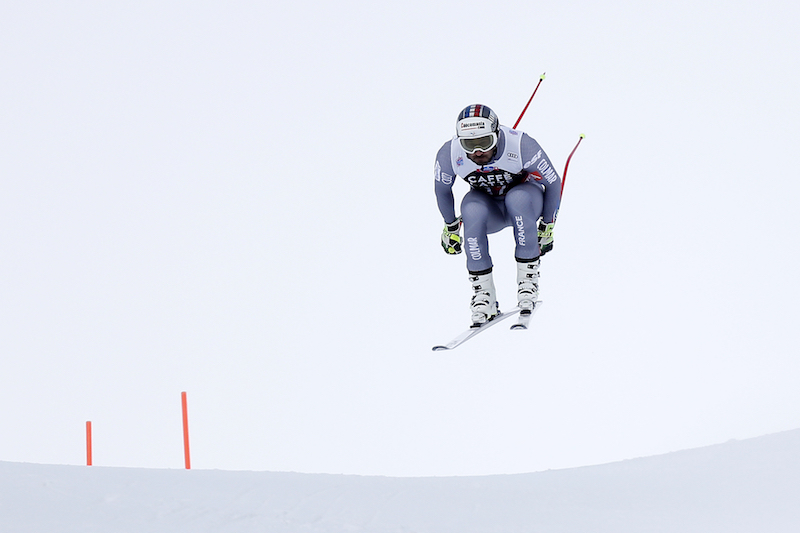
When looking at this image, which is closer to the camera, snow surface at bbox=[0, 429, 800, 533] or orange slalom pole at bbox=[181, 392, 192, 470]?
snow surface at bbox=[0, 429, 800, 533]

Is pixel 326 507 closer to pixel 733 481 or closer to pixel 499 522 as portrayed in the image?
pixel 499 522

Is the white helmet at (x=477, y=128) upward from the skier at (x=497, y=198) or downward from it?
upward

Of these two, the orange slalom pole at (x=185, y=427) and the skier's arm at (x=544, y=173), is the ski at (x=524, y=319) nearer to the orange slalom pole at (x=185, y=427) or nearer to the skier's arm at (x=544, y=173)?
the skier's arm at (x=544, y=173)

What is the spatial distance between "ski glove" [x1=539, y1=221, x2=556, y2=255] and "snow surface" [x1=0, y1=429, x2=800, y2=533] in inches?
126

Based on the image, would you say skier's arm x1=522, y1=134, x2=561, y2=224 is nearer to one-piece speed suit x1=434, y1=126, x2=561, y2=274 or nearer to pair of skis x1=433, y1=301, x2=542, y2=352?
one-piece speed suit x1=434, y1=126, x2=561, y2=274

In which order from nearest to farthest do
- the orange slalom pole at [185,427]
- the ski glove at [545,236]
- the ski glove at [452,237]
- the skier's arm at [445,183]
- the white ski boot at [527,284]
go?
1. the orange slalom pole at [185,427]
2. the skier's arm at [445,183]
3. the white ski boot at [527,284]
4. the ski glove at [545,236]
5. the ski glove at [452,237]

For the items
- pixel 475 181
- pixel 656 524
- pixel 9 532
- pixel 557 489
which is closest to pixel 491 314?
pixel 475 181

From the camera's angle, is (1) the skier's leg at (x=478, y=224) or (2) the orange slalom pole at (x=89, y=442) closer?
(2) the orange slalom pole at (x=89, y=442)

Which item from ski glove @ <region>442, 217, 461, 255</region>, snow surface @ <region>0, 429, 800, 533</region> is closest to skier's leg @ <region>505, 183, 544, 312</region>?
ski glove @ <region>442, 217, 461, 255</region>

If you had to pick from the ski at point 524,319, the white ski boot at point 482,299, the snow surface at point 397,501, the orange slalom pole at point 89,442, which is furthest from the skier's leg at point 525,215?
the orange slalom pole at point 89,442

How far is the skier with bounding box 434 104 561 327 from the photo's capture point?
7512mm

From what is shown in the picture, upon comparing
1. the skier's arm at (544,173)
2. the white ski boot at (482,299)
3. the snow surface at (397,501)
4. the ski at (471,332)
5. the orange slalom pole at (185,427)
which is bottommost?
the snow surface at (397,501)

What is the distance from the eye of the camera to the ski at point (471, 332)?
7195 mm

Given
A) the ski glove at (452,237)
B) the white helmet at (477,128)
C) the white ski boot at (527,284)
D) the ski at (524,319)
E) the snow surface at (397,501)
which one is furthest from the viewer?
the ski glove at (452,237)
